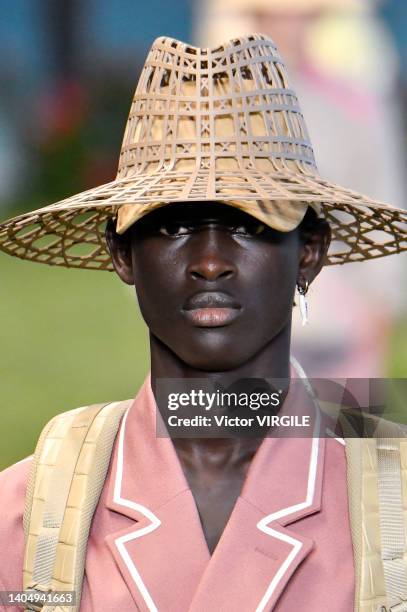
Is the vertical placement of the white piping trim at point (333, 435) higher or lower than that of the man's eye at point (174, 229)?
lower

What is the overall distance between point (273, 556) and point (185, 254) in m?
0.37

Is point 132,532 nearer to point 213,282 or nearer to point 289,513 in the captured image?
point 289,513

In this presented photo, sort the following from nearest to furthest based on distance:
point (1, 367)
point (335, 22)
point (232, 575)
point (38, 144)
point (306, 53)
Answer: point (232, 575)
point (306, 53)
point (335, 22)
point (1, 367)
point (38, 144)

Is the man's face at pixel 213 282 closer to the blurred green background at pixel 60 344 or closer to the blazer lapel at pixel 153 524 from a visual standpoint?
the blazer lapel at pixel 153 524

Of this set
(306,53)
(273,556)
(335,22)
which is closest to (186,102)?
(273,556)

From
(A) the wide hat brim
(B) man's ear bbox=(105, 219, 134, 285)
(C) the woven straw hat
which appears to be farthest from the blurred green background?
(C) the woven straw hat

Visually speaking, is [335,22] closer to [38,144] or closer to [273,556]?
[38,144]

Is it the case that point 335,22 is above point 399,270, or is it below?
above

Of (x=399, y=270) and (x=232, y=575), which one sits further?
(x=399, y=270)

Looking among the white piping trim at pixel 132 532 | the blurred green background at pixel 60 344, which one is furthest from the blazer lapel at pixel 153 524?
the blurred green background at pixel 60 344

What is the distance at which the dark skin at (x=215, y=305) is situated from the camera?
1440 mm

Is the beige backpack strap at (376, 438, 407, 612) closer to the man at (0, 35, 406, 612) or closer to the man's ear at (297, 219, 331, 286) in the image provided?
the man at (0, 35, 406, 612)

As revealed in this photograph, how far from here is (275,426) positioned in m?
1.53

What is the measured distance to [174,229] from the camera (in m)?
1.48
